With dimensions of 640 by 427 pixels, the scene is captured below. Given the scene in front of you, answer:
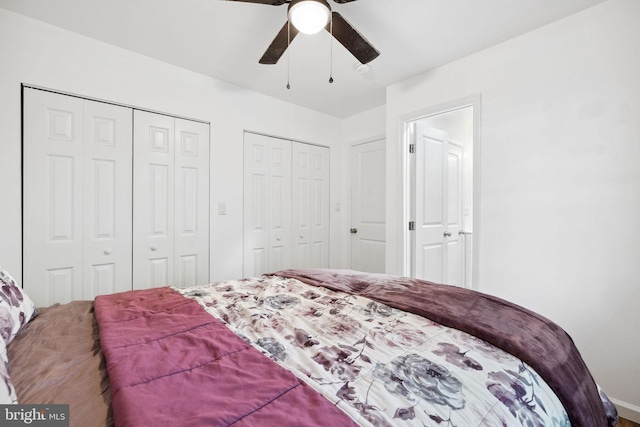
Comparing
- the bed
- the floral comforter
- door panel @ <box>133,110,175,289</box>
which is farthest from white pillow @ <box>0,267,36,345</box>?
door panel @ <box>133,110,175,289</box>

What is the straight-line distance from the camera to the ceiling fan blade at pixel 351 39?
5.15 feet

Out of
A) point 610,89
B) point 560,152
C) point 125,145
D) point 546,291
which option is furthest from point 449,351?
point 125,145

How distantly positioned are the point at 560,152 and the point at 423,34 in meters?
1.27

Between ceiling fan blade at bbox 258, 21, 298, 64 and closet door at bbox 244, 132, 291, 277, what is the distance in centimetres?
117

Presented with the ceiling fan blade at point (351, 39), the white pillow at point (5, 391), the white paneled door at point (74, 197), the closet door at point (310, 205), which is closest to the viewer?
the white pillow at point (5, 391)

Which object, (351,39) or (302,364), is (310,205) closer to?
(351,39)

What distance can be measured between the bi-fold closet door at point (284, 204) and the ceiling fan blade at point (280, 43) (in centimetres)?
118

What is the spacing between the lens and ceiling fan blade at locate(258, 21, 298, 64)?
5.40ft

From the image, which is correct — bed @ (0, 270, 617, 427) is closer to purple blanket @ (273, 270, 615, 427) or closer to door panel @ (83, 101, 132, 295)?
purple blanket @ (273, 270, 615, 427)

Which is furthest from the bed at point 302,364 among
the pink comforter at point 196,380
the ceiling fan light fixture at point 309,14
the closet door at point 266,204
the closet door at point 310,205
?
the closet door at point 310,205

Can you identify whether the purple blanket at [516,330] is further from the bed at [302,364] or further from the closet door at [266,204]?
the closet door at [266,204]

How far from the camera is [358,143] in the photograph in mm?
3691

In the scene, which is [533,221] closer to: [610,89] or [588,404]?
[610,89]

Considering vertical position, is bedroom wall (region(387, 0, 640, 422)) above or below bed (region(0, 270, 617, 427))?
above
